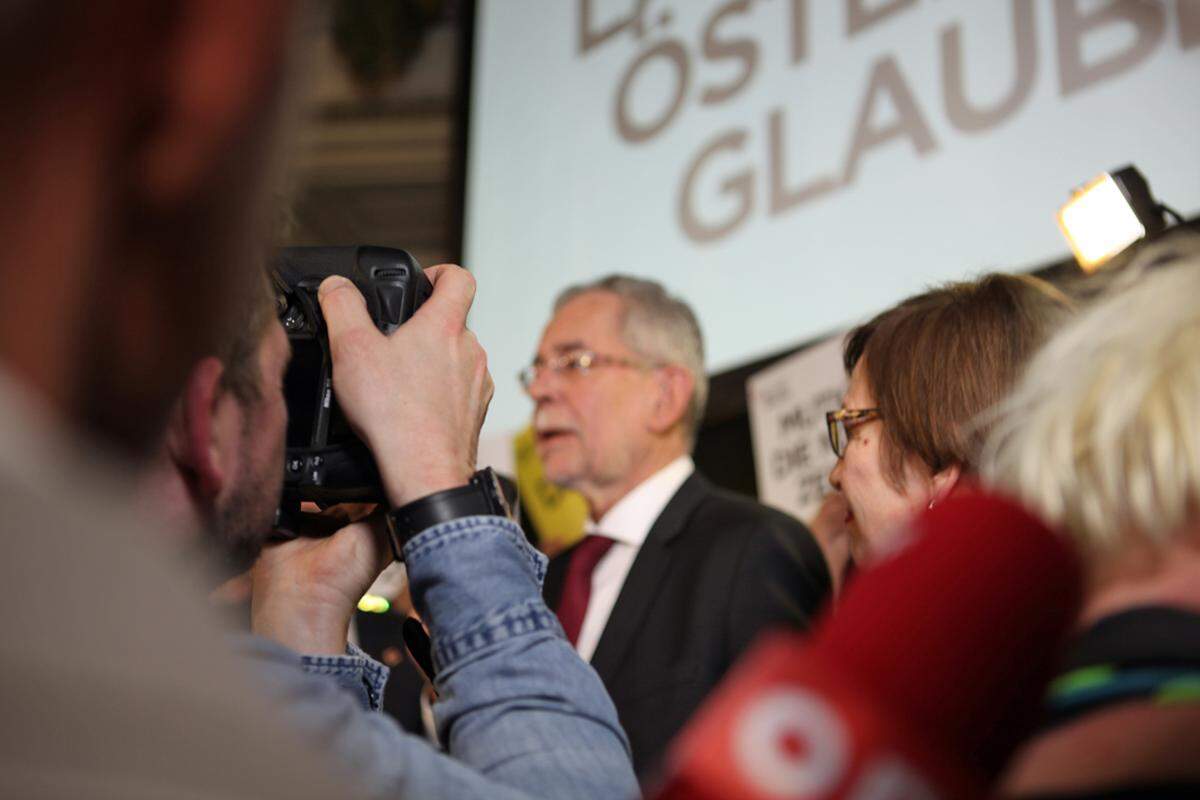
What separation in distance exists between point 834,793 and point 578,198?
108 inches

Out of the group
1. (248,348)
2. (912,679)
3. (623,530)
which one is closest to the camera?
(912,679)

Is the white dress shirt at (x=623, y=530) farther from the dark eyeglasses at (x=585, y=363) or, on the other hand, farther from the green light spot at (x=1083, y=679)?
the green light spot at (x=1083, y=679)

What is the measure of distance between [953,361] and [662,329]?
4.25 ft

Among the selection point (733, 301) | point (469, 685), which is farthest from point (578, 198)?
point (469, 685)

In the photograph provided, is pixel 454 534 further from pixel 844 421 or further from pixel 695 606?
pixel 695 606

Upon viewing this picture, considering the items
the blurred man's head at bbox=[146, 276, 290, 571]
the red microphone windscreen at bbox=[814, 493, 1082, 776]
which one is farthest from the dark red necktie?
the red microphone windscreen at bbox=[814, 493, 1082, 776]

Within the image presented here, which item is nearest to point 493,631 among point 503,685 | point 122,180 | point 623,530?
point 503,685

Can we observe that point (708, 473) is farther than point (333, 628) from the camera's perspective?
Yes

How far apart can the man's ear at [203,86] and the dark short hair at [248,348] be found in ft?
1.01

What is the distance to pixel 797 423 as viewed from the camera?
2416mm

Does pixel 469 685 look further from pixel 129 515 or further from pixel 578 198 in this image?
pixel 578 198

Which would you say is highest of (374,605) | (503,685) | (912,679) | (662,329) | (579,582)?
(662,329)

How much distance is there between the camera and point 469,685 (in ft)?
2.85

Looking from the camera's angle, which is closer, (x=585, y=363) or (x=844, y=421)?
(x=844, y=421)
